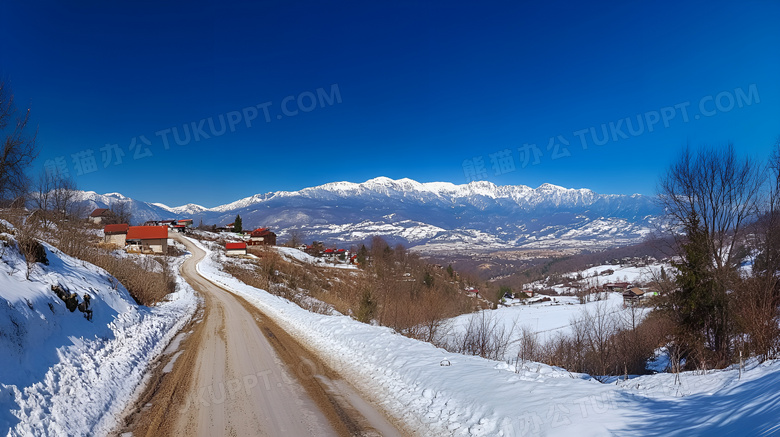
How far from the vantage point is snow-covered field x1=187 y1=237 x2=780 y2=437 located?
178 inches

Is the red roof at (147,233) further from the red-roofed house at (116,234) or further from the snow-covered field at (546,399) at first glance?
the snow-covered field at (546,399)

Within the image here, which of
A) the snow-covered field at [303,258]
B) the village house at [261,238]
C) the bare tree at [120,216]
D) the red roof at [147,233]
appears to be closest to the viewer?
the red roof at [147,233]

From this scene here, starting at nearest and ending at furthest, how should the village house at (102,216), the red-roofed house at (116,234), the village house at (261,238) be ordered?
the red-roofed house at (116,234) < the village house at (102,216) < the village house at (261,238)

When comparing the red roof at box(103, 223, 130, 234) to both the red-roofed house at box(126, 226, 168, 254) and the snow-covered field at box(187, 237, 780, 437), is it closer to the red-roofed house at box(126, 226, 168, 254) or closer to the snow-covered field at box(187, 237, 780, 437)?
the red-roofed house at box(126, 226, 168, 254)

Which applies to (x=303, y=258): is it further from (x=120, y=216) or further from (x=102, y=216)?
(x=102, y=216)

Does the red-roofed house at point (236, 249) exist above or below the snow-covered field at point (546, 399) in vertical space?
above

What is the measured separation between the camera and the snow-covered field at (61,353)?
5.06 metres

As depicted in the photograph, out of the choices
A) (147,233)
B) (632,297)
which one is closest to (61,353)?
(632,297)

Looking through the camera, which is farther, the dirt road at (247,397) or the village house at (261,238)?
the village house at (261,238)

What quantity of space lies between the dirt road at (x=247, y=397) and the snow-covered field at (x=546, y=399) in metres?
0.68

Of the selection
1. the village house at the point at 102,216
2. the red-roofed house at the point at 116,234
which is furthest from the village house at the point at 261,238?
the village house at the point at 102,216

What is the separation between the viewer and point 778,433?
3410 mm

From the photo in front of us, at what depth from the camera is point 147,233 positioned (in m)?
63.2

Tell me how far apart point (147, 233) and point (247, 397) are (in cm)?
6969
